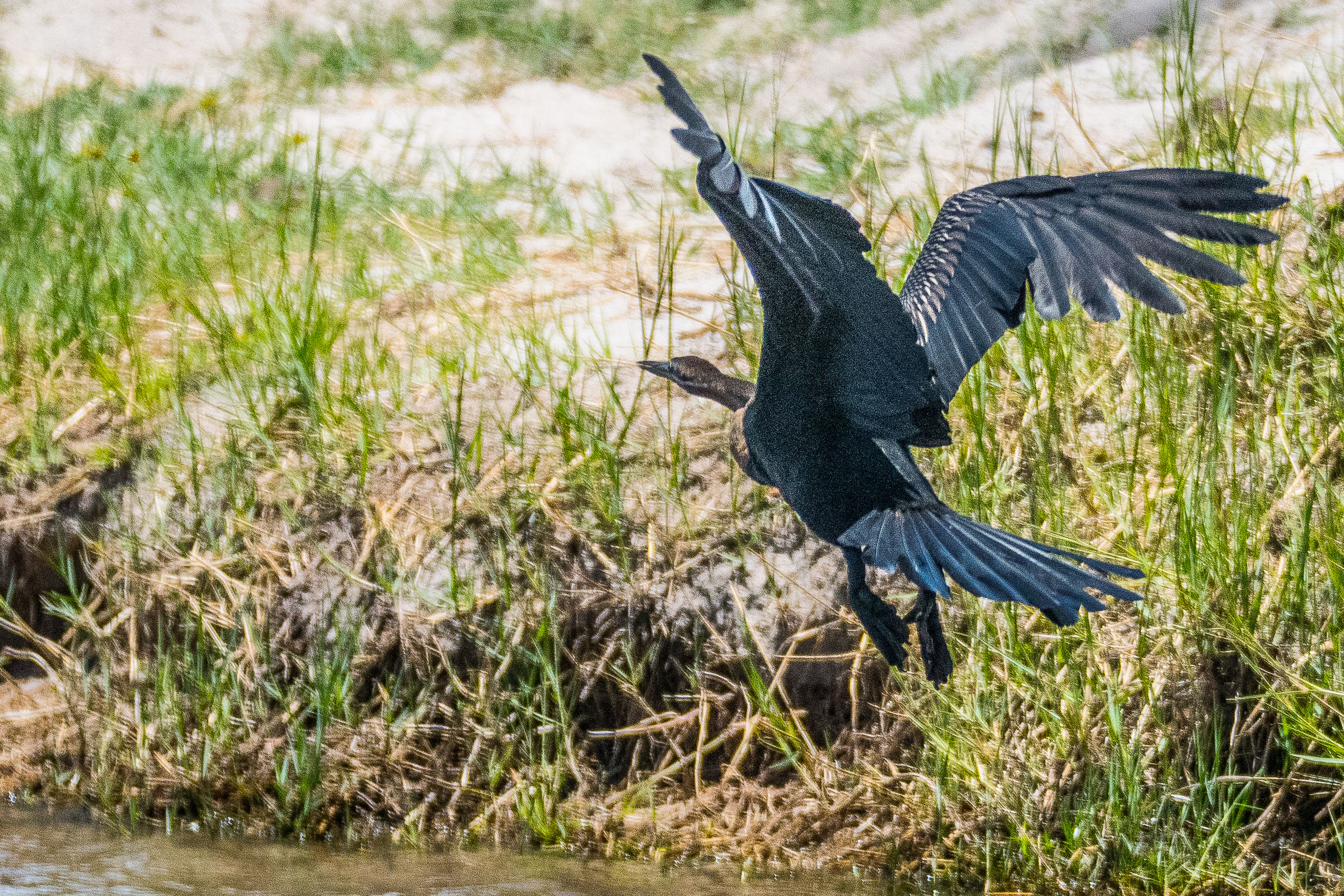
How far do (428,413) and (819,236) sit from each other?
1.91 m

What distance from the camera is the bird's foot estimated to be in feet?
6.33

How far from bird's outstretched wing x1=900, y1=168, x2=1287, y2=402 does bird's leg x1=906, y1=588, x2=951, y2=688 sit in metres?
0.31

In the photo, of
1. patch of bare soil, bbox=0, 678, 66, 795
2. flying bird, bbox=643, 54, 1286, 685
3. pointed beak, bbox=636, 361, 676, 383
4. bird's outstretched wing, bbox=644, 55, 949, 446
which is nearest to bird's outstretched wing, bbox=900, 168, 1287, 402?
flying bird, bbox=643, 54, 1286, 685

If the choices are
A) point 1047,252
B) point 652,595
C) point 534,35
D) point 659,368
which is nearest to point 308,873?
point 652,595

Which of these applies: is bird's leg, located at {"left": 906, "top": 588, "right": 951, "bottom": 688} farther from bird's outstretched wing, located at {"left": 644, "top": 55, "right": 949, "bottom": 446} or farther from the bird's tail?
bird's outstretched wing, located at {"left": 644, "top": 55, "right": 949, "bottom": 446}

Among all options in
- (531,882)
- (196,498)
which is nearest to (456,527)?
(196,498)

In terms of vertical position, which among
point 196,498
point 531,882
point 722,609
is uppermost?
point 196,498

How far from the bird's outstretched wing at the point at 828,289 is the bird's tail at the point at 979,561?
0.14 metres

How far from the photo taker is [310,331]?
337 cm

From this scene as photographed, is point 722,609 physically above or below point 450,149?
below

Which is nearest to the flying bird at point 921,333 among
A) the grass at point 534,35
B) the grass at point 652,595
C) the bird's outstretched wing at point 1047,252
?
the bird's outstretched wing at point 1047,252

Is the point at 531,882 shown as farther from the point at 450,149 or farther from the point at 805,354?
the point at 450,149

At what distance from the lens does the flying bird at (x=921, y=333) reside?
1651mm

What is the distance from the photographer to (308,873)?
268 cm
